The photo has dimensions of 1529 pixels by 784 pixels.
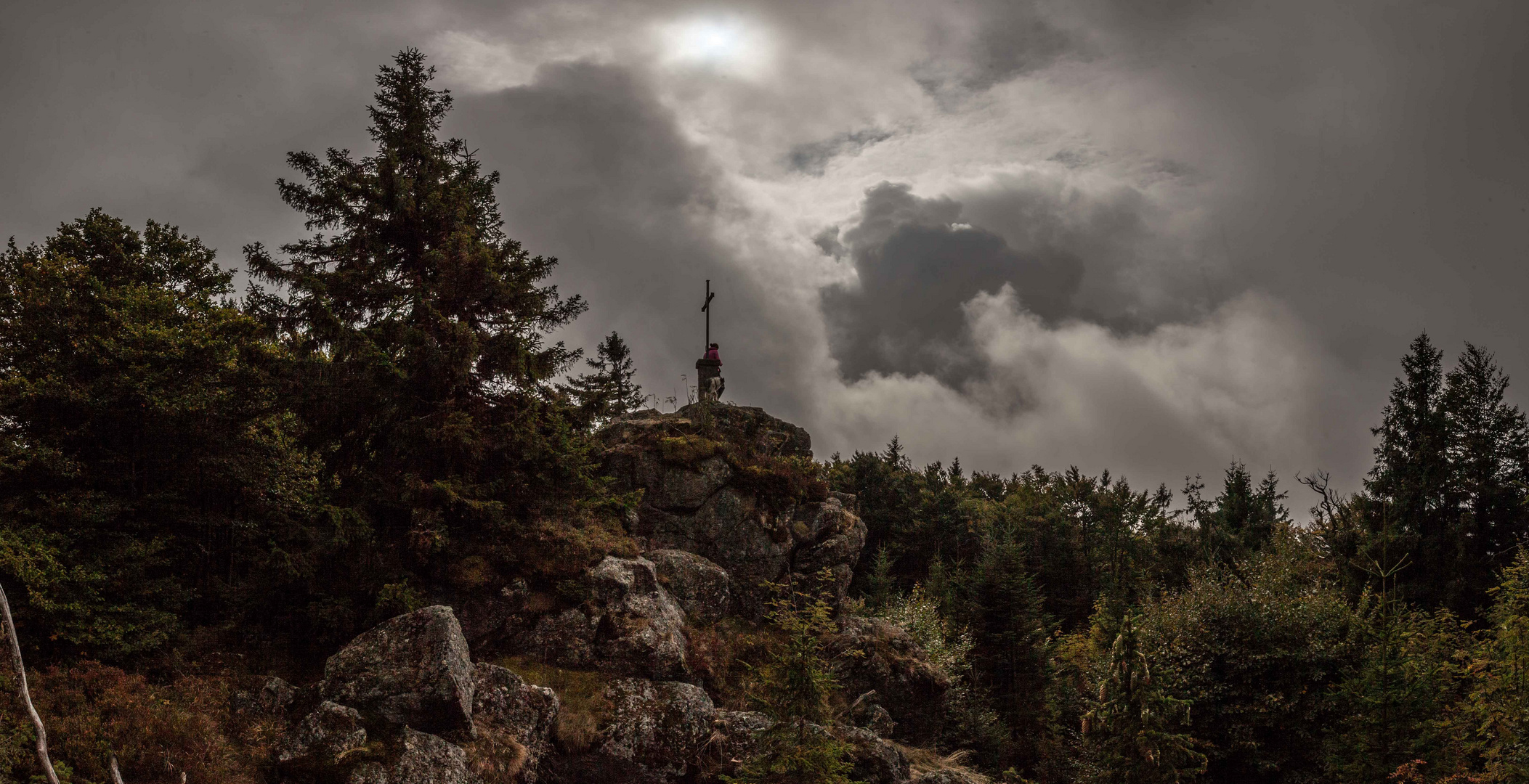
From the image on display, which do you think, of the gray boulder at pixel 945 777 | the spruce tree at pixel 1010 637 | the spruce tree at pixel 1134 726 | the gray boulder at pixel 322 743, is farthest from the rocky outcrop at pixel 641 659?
the spruce tree at pixel 1010 637

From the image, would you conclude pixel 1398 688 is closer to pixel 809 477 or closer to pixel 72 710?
pixel 809 477

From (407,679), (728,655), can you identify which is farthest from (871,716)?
(407,679)

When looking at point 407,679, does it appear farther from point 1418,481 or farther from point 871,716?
point 1418,481

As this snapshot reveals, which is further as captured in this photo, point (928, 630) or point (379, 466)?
point (928, 630)

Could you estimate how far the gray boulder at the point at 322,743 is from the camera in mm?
13312

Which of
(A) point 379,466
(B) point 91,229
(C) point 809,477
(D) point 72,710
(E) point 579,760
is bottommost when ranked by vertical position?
(E) point 579,760

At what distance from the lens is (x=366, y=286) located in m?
20.1

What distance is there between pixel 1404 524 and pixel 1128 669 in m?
31.9

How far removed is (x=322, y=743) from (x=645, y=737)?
21.8 feet

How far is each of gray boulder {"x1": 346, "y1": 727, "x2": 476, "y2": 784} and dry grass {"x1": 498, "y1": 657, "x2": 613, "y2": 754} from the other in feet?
8.81

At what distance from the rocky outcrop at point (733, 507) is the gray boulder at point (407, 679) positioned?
10.8 meters

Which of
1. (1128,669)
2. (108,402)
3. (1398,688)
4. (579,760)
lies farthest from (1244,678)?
(108,402)

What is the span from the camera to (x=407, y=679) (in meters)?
14.8

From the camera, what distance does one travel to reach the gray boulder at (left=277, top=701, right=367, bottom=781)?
43.7 feet
